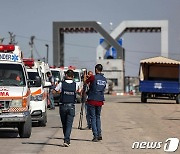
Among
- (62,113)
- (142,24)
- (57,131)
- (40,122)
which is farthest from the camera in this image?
(142,24)

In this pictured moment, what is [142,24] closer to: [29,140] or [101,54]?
[101,54]

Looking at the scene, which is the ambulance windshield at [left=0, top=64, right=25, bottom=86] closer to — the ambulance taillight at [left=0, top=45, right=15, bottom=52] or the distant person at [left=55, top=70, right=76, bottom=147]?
the ambulance taillight at [left=0, top=45, right=15, bottom=52]

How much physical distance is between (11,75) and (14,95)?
4.48 ft

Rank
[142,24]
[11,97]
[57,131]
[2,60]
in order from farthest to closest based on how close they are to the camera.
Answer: [142,24] → [57,131] → [2,60] → [11,97]

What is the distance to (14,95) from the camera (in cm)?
1542

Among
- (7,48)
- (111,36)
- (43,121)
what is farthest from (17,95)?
(111,36)

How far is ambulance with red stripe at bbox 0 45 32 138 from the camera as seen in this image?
15.4 metres

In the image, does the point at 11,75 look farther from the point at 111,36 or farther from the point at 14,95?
the point at 111,36

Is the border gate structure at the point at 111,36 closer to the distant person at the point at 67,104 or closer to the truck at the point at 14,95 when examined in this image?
the truck at the point at 14,95

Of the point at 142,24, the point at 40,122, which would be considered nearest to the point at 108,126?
the point at 40,122

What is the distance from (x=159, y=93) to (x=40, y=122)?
19.1 m

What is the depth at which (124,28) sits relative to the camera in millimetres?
84000

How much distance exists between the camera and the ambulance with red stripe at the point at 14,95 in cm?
1536

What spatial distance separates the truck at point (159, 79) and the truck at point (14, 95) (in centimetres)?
2156
